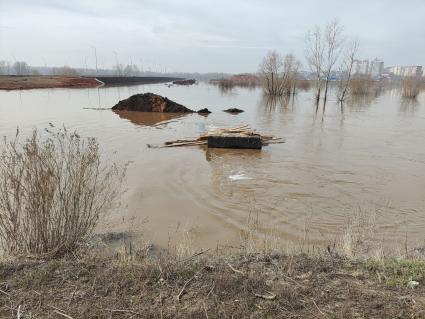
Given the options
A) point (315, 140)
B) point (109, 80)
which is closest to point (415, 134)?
point (315, 140)

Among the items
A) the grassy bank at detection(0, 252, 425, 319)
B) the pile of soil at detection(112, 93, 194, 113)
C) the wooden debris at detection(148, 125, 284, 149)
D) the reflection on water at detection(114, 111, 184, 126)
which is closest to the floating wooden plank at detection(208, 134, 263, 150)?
the wooden debris at detection(148, 125, 284, 149)

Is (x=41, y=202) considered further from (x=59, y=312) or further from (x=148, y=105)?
(x=148, y=105)

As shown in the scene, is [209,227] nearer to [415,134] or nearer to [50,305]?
[50,305]

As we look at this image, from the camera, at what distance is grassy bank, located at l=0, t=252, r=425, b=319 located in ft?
11.5

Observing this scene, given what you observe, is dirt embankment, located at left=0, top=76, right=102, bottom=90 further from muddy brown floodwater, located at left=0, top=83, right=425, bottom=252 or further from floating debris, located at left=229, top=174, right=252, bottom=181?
floating debris, located at left=229, top=174, right=252, bottom=181

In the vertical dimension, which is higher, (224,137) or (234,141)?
(224,137)

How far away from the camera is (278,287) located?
390cm

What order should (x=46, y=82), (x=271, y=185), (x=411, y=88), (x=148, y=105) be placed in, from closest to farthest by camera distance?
(x=271, y=185) → (x=148, y=105) → (x=411, y=88) → (x=46, y=82)

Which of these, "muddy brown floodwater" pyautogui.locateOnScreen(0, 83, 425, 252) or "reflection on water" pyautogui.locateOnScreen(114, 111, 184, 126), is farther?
"reflection on water" pyautogui.locateOnScreen(114, 111, 184, 126)

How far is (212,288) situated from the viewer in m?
3.82

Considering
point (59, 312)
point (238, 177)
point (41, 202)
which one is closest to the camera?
point (59, 312)

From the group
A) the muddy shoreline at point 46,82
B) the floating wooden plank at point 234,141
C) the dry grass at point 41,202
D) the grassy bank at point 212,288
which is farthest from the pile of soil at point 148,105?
the grassy bank at point 212,288

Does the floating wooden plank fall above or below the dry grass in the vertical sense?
below

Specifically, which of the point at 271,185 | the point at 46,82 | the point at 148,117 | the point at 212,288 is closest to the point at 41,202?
the point at 212,288
